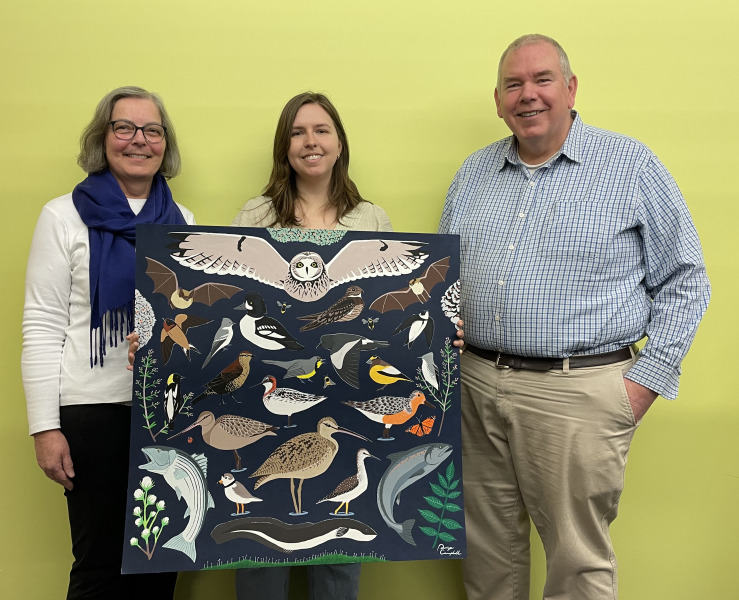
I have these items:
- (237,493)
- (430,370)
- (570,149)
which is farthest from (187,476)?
(570,149)

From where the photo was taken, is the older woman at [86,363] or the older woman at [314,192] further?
the older woman at [314,192]

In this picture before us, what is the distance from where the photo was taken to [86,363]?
192cm

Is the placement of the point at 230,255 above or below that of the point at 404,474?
above

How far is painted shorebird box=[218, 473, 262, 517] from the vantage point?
5.72ft

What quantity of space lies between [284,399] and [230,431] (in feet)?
0.52

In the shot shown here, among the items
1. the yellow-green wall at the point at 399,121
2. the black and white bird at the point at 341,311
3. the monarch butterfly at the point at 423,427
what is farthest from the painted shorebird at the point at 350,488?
the yellow-green wall at the point at 399,121

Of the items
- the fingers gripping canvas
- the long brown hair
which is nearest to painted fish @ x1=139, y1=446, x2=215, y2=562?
the fingers gripping canvas

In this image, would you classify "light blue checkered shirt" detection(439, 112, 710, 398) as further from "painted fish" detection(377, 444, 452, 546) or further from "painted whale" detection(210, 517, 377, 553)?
"painted whale" detection(210, 517, 377, 553)

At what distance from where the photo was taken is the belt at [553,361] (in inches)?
78.2

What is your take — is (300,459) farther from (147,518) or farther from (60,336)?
(60,336)

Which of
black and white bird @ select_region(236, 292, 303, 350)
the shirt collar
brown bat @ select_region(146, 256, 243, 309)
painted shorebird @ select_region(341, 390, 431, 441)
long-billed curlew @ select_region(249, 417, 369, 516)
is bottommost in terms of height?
long-billed curlew @ select_region(249, 417, 369, 516)

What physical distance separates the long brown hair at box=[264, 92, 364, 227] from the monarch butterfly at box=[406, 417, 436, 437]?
0.73 m

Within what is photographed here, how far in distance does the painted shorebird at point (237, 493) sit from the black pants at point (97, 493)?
37cm
